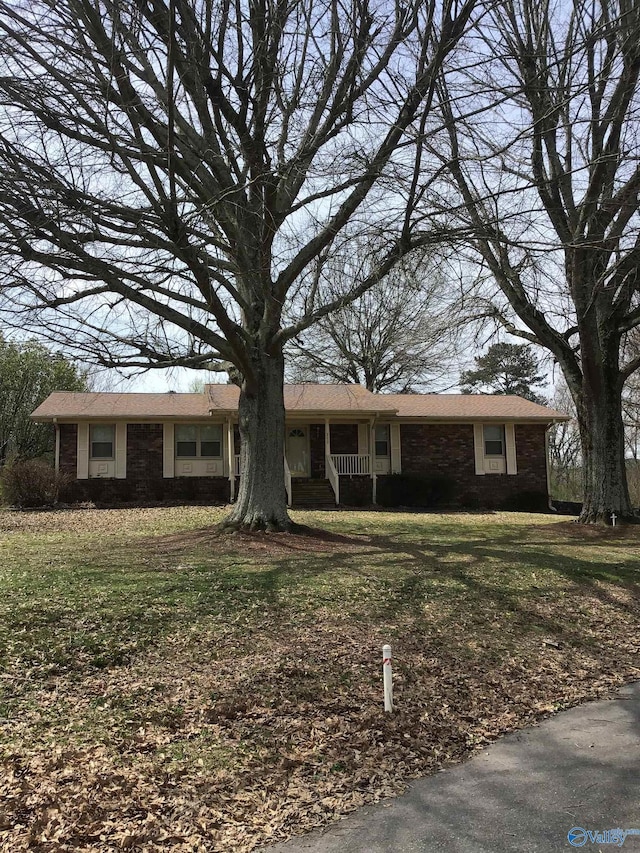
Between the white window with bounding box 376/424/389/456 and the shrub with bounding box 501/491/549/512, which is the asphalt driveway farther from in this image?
the shrub with bounding box 501/491/549/512

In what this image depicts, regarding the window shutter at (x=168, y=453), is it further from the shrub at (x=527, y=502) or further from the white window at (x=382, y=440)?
the shrub at (x=527, y=502)

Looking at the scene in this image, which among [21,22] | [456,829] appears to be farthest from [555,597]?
[21,22]

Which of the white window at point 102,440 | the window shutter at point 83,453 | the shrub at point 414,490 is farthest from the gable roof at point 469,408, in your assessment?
the window shutter at point 83,453

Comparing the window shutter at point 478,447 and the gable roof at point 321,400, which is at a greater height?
the gable roof at point 321,400

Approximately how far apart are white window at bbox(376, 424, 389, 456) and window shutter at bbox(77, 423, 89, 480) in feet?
32.5

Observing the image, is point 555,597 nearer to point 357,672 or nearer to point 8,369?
point 357,672

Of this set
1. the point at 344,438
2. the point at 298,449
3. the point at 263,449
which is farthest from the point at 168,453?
the point at 263,449

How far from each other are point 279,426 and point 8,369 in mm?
20875

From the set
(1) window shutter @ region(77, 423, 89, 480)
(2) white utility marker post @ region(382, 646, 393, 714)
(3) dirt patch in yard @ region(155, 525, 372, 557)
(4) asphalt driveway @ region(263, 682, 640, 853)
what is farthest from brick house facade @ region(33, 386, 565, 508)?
(4) asphalt driveway @ region(263, 682, 640, 853)

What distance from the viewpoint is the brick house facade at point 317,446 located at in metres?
21.5

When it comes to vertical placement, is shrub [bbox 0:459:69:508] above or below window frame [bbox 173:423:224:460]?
below

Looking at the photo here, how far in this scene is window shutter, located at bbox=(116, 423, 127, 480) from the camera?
2156 cm

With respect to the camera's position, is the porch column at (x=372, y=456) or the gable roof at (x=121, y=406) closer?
the gable roof at (x=121, y=406)

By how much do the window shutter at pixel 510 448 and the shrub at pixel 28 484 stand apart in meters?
15.3
